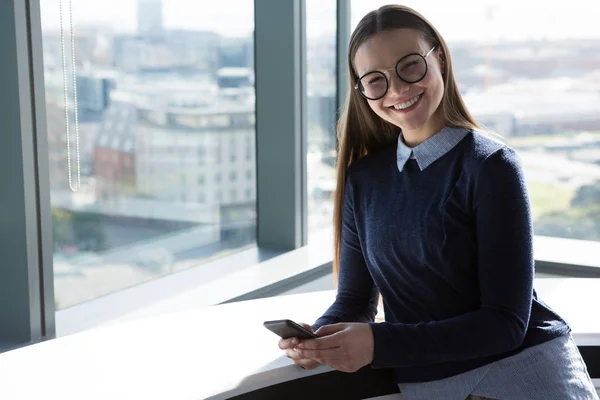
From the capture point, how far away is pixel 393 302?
1.65 metres

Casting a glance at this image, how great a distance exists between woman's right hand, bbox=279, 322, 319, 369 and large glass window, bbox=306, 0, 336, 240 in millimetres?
1893

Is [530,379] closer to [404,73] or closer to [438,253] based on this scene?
[438,253]

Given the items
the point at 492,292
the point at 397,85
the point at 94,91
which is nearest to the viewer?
the point at 492,292

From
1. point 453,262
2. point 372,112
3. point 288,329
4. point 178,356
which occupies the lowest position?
point 178,356

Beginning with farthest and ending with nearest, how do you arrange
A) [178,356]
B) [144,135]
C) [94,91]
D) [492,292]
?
1. [144,135]
2. [94,91]
3. [178,356]
4. [492,292]

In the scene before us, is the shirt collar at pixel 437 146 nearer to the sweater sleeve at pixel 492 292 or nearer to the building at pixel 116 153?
the sweater sleeve at pixel 492 292

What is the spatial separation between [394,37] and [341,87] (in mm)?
2132

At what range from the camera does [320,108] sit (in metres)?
3.64

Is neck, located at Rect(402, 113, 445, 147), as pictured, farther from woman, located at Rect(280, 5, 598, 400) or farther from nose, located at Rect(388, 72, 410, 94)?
nose, located at Rect(388, 72, 410, 94)

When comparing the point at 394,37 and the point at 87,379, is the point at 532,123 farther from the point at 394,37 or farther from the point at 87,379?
the point at 87,379

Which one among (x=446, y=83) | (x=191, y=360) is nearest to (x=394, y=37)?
(x=446, y=83)

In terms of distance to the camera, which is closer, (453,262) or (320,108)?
(453,262)

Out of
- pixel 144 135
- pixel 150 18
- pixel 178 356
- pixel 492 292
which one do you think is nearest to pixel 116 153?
pixel 144 135

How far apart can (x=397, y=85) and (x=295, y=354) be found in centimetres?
55
